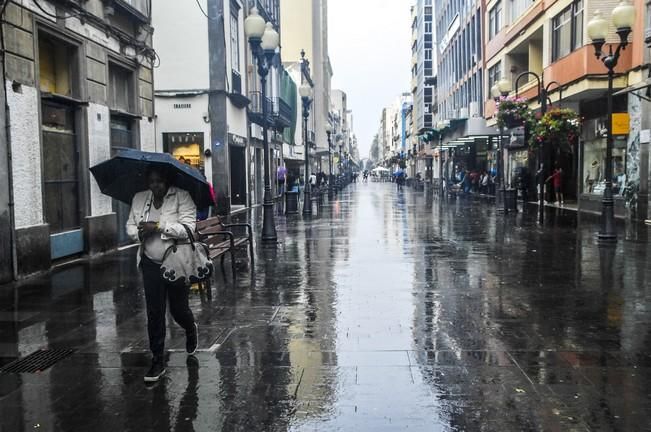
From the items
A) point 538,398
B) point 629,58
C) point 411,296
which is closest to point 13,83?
point 411,296

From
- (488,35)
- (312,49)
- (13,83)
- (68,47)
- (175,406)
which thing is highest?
(312,49)

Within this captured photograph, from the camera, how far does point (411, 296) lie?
859 cm

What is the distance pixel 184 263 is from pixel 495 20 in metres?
34.6

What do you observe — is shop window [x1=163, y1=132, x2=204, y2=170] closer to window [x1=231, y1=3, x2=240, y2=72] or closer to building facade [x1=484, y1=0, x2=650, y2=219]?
window [x1=231, y1=3, x2=240, y2=72]

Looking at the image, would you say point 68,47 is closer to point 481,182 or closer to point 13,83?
point 13,83

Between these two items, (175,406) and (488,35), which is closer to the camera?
(175,406)

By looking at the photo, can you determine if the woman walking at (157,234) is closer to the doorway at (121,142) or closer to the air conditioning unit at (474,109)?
the doorway at (121,142)

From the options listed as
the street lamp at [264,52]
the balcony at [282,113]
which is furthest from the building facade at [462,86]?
the street lamp at [264,52]

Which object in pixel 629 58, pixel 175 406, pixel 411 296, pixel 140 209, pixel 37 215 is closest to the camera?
pixel 175 406

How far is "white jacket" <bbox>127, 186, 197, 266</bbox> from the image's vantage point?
17.5 feet

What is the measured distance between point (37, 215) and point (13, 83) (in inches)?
85.1

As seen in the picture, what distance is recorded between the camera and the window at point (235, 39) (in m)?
25.2

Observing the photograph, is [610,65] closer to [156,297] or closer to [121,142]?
[121,142]

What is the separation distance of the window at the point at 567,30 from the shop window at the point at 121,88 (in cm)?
1537
